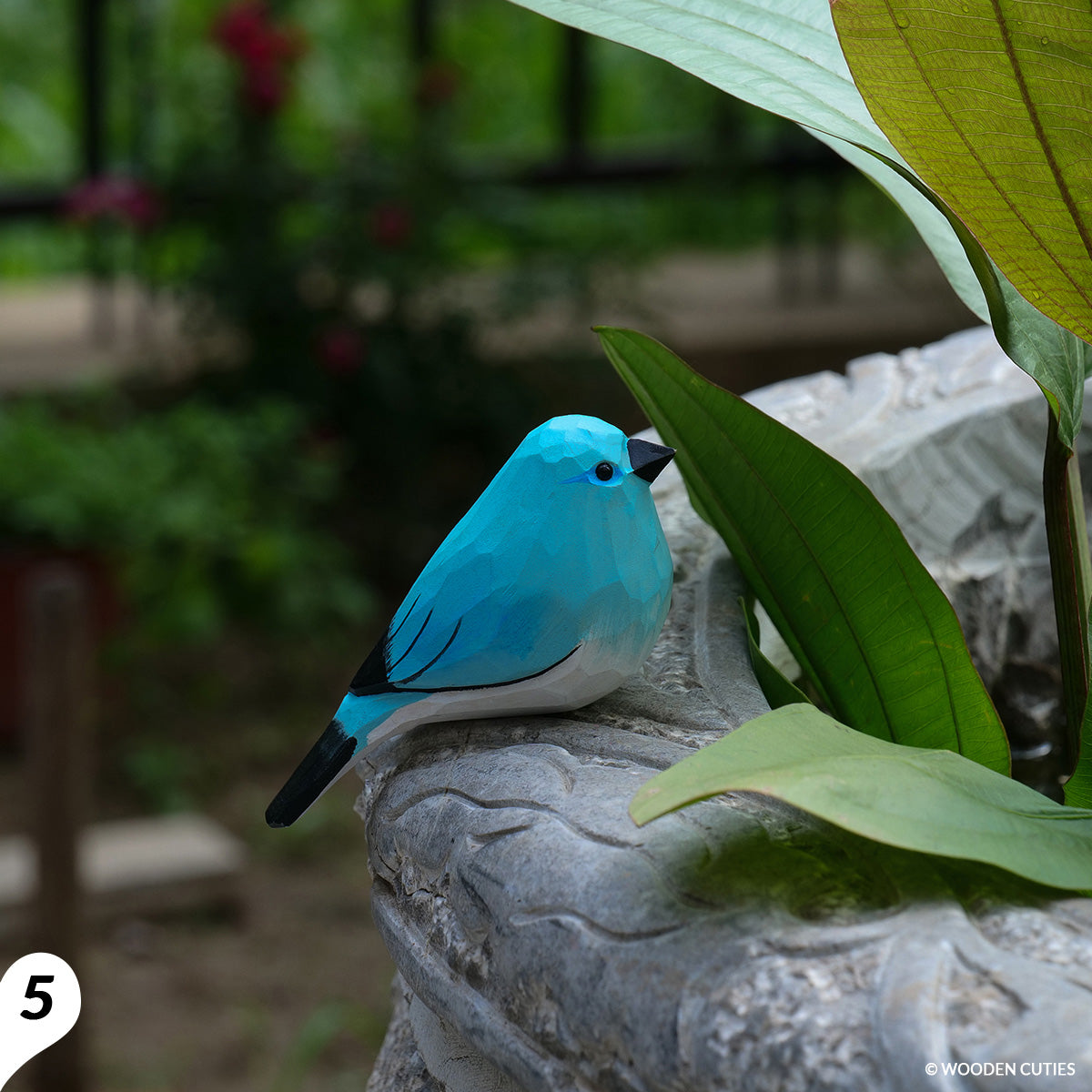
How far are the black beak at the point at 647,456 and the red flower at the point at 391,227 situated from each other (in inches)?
80.5

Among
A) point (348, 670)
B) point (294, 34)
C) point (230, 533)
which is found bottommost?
point (348, 670)

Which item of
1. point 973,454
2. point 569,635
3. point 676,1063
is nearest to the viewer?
point 676,1063

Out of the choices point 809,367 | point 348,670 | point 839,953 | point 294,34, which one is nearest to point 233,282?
point 294,34

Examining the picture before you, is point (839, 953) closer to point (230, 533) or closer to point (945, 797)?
point (945, 797)

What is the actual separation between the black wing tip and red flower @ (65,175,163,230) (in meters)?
2.16

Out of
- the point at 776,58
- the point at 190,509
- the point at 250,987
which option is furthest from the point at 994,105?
the point at 190,509

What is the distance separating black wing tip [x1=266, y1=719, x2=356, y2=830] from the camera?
0.52m

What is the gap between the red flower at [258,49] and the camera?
7.98ft

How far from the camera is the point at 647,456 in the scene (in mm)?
527

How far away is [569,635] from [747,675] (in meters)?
0.09

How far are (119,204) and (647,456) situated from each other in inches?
86.0

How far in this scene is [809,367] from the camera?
288cm

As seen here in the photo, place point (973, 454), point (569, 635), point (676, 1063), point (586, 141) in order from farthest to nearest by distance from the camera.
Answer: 1. point (586, 141)
2. point (973, 454)
3. point (569, 635)
4. point (676, 1063)

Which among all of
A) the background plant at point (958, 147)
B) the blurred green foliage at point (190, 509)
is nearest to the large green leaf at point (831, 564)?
the background plant at point (958, 147)
